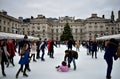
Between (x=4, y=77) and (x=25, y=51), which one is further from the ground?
(x=25, y=51)

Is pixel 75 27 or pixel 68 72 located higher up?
pixel 75 27

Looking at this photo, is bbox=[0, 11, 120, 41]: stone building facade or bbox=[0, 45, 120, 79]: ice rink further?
bbox=[0, 11, 120, 41]: stone building facade

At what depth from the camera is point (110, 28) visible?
308 ft

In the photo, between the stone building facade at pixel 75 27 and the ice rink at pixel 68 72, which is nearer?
the ice rink at pixel 68 72

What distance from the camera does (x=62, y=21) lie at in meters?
107

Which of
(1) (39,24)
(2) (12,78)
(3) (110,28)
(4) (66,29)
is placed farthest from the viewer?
(1) (39,24)

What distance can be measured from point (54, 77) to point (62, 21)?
9894cm

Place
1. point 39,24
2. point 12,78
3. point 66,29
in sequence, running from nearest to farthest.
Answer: point 12,78, point 66,29, point 39,24

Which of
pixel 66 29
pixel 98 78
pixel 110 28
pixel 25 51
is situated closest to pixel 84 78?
pixel 98 78

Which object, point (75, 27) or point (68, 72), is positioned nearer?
point (68, 72)

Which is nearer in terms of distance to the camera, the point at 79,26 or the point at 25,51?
the point at 25,51

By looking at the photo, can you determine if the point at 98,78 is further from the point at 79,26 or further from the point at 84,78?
the point at 79,26

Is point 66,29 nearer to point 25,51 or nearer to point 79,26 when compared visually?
point 79,26

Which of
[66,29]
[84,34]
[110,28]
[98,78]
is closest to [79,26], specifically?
[84,34]
